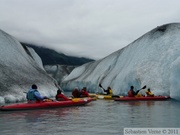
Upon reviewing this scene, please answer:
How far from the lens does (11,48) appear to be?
31.7m

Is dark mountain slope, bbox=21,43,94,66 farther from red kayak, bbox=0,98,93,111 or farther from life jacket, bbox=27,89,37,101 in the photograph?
life jacket, bbox=27,89,37,101

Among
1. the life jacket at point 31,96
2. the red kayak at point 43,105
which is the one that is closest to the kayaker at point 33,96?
the life jacket at point 31,96

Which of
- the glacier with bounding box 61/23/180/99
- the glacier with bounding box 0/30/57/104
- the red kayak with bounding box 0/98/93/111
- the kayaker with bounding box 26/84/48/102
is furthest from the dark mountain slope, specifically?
the kayaker with bounding box 26/84/48/102

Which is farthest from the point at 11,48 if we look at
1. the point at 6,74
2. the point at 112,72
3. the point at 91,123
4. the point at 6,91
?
the point at 91,123

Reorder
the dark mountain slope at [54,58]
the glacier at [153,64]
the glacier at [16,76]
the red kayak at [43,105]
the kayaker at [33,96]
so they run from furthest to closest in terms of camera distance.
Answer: the dark mountain slope at [54,58], the glacier at [153,64], the glacier at [16,76], the kayaker at [33,96], the red kayak at [43,105]

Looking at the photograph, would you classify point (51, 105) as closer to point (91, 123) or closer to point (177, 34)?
point (91, 123)

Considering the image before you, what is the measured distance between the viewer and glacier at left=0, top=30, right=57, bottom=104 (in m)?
22.4

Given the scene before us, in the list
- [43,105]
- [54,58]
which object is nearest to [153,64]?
[43,105]

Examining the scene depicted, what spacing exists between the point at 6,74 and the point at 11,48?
272 inches

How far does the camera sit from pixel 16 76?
86.5 ft

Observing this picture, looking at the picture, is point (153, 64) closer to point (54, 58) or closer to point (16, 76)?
point (16, 76)

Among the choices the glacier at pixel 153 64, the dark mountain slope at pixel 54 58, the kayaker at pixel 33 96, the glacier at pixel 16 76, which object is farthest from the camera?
the dark mountain slope at pixel 54 58

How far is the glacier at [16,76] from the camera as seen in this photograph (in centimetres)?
2236

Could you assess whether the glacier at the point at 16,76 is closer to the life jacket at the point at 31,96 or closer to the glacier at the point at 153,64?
the life jacket at the point at 31,96
